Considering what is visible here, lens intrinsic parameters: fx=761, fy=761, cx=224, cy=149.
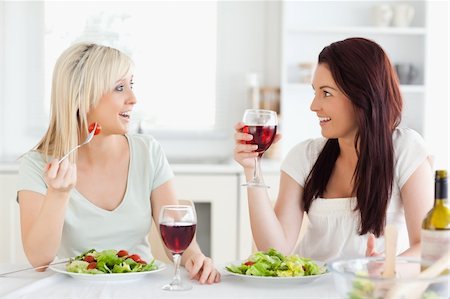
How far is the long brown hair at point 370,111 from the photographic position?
7.17ft

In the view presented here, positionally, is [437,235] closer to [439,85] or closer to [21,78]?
[439,85]

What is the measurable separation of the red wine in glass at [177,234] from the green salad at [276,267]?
19 cm

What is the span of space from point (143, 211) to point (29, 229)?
1.22 ft

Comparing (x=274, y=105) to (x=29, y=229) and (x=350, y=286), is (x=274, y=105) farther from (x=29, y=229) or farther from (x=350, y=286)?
(x=350, y=286)

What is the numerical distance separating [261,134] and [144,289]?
588mm

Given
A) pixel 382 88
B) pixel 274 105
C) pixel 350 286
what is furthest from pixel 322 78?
pixel 274 105

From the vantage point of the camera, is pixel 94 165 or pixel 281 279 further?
pixel 94 165

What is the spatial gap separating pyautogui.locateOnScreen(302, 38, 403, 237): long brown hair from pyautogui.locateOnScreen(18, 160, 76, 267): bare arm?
85 cm

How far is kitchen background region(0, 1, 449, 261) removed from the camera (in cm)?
441

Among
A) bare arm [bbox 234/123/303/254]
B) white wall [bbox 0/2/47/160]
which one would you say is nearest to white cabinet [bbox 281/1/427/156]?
white wall [bbox 0/2/47/160]

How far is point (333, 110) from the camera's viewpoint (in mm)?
2207

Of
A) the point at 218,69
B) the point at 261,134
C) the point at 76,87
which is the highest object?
the point at 218,69

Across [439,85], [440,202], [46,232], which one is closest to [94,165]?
[46,232]

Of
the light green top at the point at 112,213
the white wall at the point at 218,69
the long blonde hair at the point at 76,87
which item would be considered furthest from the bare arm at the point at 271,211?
the white wall at the point at 218,69
